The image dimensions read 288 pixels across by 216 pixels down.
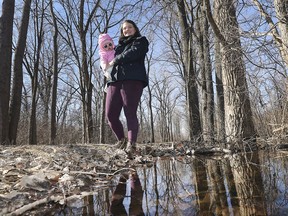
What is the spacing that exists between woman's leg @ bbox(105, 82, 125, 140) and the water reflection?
1.44 metres

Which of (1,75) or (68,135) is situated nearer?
(1,75)

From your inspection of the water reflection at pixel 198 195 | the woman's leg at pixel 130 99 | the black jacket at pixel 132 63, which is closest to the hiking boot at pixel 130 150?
the woman's leg at pixel 130 99

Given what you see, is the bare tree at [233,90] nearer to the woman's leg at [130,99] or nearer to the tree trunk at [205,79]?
the woman's leg at [130,99]

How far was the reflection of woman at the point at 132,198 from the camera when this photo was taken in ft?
3.22

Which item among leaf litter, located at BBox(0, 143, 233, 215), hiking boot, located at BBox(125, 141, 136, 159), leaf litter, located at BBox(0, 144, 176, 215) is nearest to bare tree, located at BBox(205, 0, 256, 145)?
hiking boot, located at BBox(125, 141, 136, 159)

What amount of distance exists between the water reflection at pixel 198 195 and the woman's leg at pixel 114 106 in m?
1.44

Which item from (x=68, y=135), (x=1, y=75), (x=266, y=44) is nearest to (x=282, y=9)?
(x=266, y=44)

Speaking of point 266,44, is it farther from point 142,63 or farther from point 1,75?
point 1,75

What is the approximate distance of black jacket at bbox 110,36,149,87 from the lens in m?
2.92

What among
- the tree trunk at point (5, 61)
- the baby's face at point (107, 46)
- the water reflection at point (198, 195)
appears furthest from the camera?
the tree trunk at point (5, 61)

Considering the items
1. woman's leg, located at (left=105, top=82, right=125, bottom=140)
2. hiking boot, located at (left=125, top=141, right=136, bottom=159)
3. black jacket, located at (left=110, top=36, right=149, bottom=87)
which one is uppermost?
black jacket, located at (left=110, top=36, right=149, bottom=87)

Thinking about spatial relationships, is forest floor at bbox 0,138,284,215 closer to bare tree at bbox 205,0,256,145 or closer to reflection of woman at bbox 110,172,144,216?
reflection of woman at bbox 110,172,144,216

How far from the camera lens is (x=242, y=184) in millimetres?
1309

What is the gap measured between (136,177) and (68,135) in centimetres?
2153
